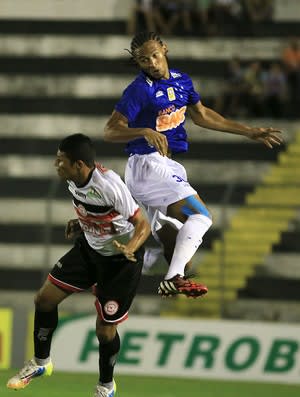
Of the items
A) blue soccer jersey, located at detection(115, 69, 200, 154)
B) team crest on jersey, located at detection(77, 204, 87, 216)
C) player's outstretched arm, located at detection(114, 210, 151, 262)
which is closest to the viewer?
player's outstretched arm, located at detection(114, 210, 151, 262)

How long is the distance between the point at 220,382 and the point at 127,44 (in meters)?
8.21

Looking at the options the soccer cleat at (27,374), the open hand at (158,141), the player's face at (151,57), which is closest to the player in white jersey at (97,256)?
the soccer cleat at (27,374)

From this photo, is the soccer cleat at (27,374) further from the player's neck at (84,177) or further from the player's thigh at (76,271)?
the player's neck at (84,177)

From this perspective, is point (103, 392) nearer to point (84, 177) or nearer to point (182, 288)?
point (182, 288)

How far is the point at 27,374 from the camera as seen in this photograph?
10.2 m

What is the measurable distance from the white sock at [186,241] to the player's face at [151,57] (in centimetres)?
114

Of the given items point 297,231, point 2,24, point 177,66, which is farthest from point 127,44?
point 297,231

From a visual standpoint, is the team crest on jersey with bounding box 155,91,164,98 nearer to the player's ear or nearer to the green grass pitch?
the player's ear

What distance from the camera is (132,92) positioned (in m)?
9.71

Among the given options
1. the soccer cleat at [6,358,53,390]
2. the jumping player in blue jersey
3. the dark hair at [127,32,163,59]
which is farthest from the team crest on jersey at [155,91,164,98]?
the soccer cleat at [6,358,53,390]

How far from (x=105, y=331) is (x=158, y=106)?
5.84 ft

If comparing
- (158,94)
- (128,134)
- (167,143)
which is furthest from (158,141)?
(158,94)

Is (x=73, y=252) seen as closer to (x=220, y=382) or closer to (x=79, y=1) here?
(x=220, y=382)

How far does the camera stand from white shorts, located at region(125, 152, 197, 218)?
9961mm
